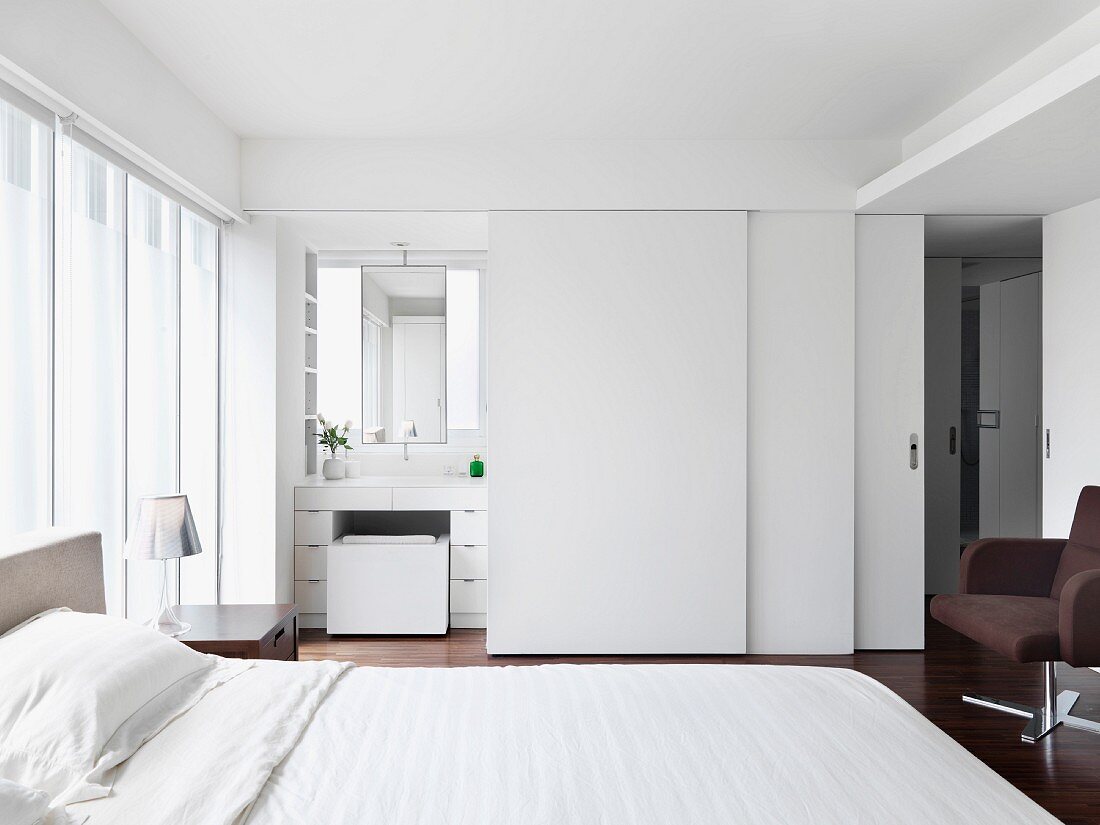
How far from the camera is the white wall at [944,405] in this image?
16.3 ft

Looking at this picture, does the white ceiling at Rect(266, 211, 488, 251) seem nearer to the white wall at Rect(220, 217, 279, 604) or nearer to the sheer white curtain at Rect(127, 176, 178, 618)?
the white wall at Rect(220, 217, 279, 604)

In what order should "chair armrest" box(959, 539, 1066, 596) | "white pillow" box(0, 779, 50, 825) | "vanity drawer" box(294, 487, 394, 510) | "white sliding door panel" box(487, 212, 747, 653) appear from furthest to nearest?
1. "vanity drawer" box(294, 487, 394, 510)
2. "white sliding door panel" box(487, 212, 747, 653)
3. "chair armrest" box(959, 539, 1066, 596)
4. "white pillow" box(0, 779, 50, 825)

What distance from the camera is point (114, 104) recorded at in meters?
2.63

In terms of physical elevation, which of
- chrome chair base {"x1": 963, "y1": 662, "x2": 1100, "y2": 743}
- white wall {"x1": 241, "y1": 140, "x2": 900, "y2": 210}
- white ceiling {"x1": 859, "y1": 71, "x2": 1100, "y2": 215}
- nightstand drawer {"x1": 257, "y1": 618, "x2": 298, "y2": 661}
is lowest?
chrome chair base {"x1": 963, "y1": 662, "x2": 1100, "y2": 743}

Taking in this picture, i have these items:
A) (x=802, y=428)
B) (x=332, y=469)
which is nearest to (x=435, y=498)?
(x=332, y=469)

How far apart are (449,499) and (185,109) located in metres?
2.38

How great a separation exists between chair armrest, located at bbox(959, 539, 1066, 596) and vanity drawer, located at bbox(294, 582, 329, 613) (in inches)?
135

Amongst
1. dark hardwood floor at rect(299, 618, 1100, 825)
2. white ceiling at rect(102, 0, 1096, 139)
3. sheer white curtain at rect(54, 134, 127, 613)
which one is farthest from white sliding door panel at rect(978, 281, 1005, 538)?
sheer white curtain at rect(54, 134, 127, 613)

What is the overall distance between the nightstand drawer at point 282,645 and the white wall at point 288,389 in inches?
42.6

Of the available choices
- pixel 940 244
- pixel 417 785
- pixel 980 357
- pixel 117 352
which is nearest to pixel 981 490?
pixel 980 357

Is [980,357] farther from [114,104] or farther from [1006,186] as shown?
[114,104]

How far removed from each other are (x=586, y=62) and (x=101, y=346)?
220cm

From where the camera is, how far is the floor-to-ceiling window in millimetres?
2199

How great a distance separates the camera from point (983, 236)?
14.6 ft
